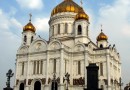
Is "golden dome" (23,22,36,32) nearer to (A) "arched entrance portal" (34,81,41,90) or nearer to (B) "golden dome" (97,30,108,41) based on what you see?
(A) "arched entrance portal" (34,81,41,90)

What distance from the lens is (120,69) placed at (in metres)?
46.7

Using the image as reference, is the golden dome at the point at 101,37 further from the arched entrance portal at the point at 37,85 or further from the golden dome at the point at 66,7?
the arched entrance portal at the point at 37,85

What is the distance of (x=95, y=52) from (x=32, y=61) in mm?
9784

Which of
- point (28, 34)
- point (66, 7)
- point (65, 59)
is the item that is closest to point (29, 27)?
point (28, 34)

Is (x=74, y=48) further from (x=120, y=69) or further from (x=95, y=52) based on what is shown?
(x=120, y=69)

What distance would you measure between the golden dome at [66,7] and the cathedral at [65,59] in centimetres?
67

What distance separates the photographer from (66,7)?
45.7 meters

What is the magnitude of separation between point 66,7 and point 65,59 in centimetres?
1087

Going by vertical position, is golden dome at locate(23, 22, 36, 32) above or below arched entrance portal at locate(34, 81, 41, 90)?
above

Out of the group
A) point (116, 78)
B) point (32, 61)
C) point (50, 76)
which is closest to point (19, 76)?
point (32, 61)

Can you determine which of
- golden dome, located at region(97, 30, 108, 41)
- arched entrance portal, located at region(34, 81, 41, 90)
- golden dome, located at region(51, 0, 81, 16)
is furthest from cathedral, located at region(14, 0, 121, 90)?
golden dome, located at region(97, 30, 108, 41)

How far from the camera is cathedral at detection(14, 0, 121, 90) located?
3838 cm

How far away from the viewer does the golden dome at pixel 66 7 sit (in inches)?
1792

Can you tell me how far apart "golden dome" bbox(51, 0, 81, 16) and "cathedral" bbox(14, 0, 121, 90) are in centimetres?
67
